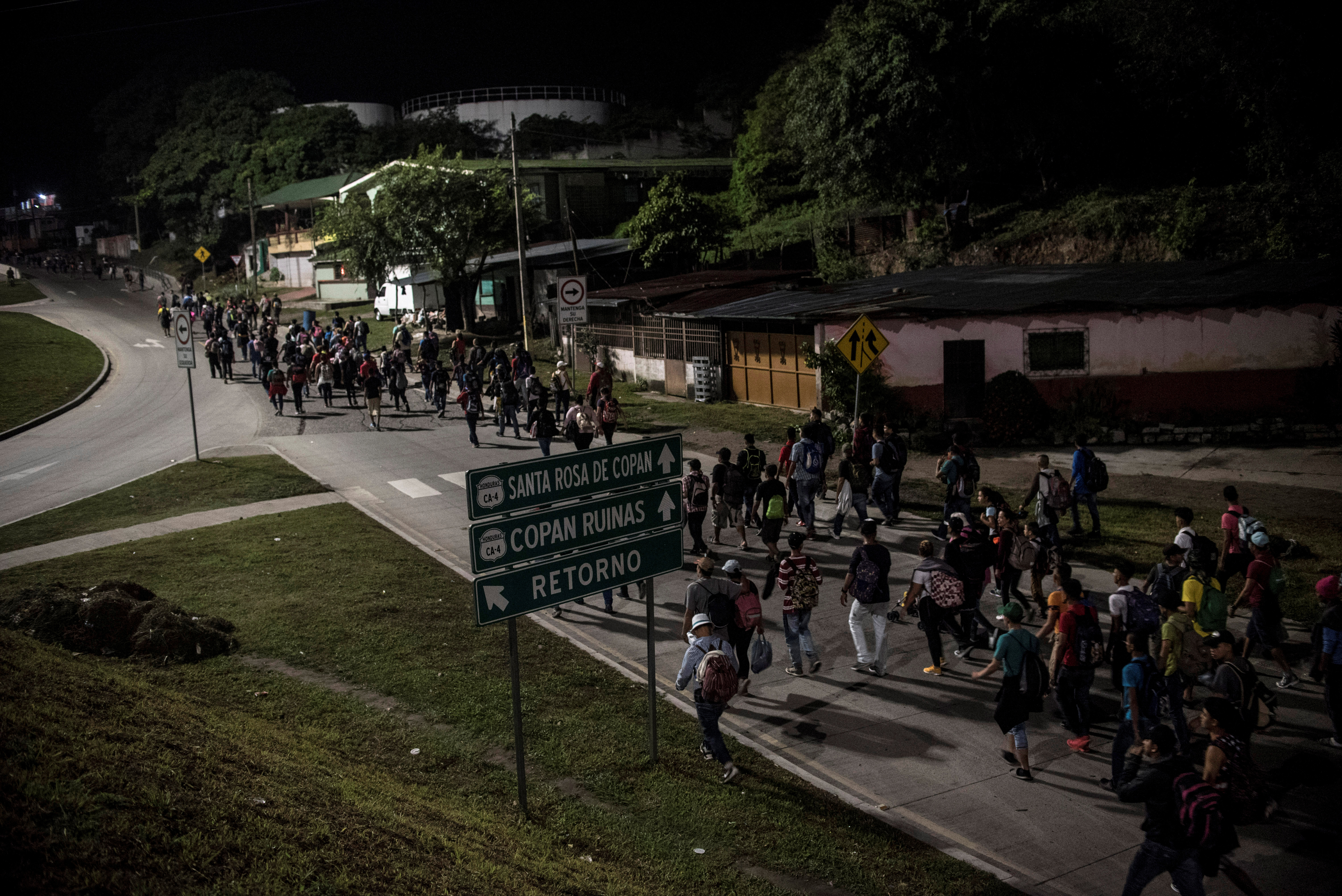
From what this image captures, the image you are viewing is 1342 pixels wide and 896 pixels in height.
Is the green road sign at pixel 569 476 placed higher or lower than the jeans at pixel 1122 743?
higher

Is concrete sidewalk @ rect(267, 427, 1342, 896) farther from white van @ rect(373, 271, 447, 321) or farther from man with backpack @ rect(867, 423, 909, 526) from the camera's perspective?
white van @ rect(373, 271, 447, 321)

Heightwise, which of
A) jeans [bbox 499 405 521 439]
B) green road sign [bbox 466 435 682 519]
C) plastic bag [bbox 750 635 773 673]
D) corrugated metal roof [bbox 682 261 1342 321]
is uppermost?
corrugated metal roof [bbox 682 261 1342 321]

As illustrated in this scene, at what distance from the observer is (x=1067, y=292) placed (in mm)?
24047

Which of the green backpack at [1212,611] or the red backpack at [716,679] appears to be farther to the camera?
the green backpack at [1212,611]

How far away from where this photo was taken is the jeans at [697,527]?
1447cm

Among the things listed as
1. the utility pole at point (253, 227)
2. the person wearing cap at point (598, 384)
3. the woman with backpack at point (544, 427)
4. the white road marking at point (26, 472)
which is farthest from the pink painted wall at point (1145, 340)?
the utility pole at point (253, 227)

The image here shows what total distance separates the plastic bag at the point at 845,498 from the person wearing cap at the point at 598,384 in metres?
9.43

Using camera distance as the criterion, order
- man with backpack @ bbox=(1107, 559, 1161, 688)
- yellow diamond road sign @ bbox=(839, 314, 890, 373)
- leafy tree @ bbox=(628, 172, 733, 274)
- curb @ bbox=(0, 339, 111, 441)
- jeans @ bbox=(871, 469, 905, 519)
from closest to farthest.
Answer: man with backpack @ bbox=(1107, 559, 1161, 688)
jeans @ bbox=(871, 469, 905, 519)
yellow diamond road sign @ bbox=(839, 314, 890, 373)
curb @ bbox=(0, 339, 111, 441)
leafy tree @ bbox=(628, 172, 733, 274)

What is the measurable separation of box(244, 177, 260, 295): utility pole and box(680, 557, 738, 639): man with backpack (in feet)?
167

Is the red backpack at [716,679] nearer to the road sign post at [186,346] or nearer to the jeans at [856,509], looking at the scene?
the jeans at [856,509]

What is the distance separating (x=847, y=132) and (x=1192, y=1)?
11086 mm

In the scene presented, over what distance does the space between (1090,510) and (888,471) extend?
3.01m

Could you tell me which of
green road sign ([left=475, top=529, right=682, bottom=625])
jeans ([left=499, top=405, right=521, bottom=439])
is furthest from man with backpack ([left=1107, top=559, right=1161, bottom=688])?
jeans ([left=499, top=405, right=521, bottom=439])

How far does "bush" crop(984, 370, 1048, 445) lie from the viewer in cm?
2208
